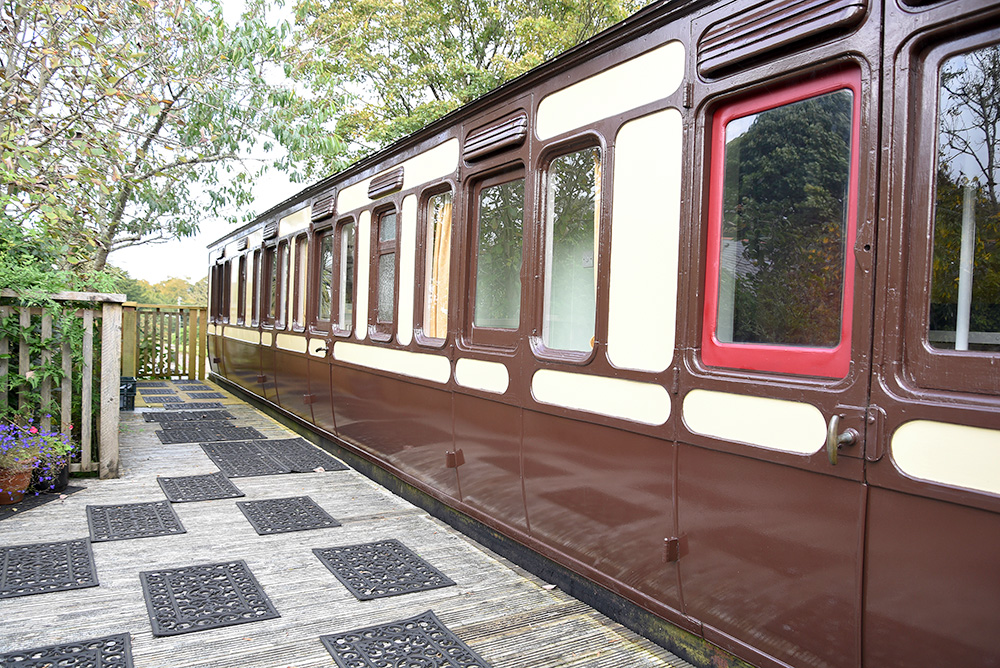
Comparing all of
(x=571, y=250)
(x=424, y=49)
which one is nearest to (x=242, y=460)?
(x=571, y=250)

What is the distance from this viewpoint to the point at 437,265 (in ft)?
15.8

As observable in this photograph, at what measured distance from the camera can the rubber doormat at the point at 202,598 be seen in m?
3.05

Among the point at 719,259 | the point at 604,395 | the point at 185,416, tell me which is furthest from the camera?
the point at 185,416

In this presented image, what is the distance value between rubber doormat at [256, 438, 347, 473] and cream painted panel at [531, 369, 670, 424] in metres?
3.26

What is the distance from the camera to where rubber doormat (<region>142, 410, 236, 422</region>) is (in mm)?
8531

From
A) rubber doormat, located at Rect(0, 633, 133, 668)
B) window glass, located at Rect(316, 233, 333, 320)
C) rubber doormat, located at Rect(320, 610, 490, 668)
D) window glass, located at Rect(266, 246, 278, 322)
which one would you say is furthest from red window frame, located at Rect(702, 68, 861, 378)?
window glass, located at Rect(266, 246, 278, 322)

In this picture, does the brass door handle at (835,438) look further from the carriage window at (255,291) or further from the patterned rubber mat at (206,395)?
the patterned rubber mat at (206,395)

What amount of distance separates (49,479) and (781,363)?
4780 mm

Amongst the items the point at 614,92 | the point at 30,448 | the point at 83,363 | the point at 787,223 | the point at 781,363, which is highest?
the point at 614,92

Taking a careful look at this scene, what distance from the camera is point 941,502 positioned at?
1845 mm

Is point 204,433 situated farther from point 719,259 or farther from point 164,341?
point 719,259

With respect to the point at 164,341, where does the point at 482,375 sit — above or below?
above

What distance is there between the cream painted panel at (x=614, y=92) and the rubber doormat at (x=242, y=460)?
12.6 ft

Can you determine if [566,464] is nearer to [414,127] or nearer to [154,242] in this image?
[414,127]
